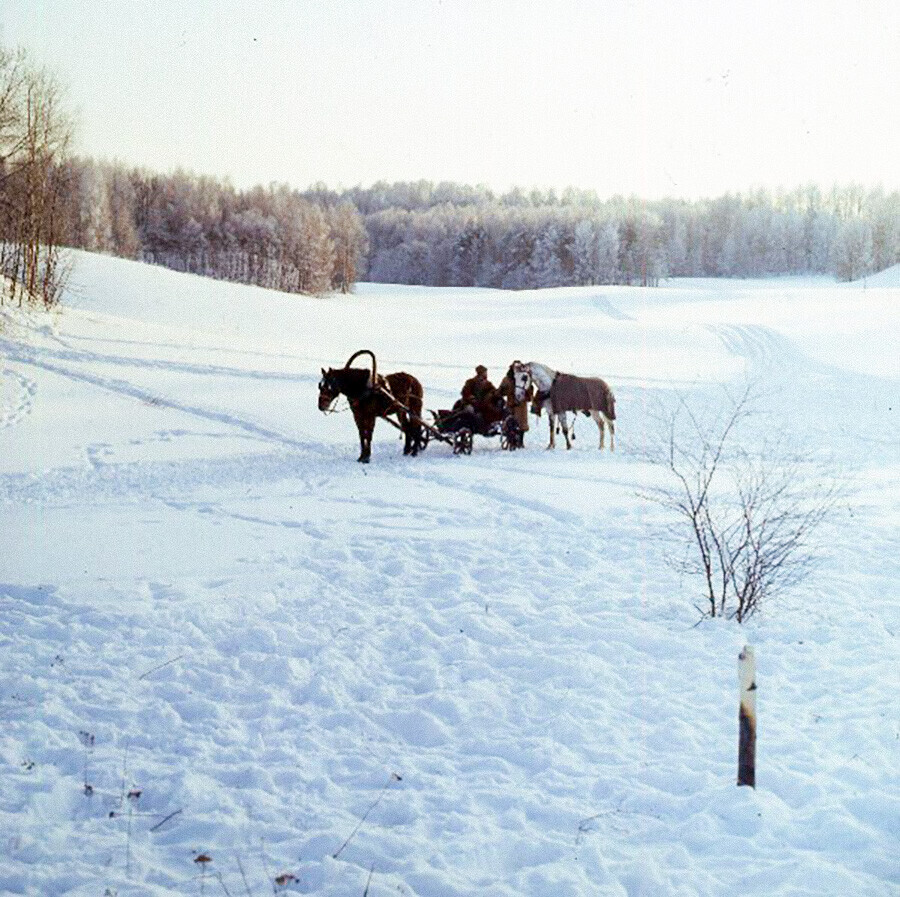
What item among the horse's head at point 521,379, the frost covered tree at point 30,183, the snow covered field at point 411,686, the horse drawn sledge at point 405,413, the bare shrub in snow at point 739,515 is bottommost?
the snow covered field at point 411,686

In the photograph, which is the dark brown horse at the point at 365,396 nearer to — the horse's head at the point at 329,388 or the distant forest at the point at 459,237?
the horse's head at the point at 329,388

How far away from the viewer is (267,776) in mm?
5023

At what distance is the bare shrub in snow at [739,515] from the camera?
7.54 meters

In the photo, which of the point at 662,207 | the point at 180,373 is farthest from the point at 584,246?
the point at 180,373

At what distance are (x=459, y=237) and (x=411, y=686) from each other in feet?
298

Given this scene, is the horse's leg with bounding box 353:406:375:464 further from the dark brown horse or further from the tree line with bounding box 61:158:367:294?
the tree line with bounding box 61:158:367:294

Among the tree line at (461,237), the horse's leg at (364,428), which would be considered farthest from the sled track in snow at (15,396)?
the tree line at (461,237)

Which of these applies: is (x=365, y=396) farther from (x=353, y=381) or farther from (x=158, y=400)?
(x=158, y=400)

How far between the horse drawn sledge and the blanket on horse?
83 cm

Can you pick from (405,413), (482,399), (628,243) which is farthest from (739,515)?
(628,243)

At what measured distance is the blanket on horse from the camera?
49.4ft

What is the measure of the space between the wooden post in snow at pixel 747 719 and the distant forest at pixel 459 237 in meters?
63.1

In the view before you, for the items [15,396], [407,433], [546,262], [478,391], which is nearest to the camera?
[407,433]

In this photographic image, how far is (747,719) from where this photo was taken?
15.3 feet
